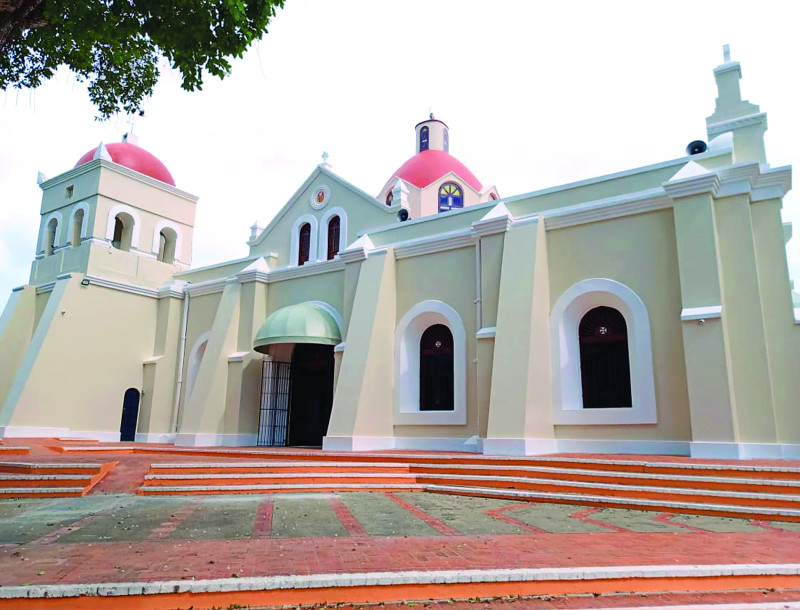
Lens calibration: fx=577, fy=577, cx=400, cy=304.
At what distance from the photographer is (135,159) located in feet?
74.3

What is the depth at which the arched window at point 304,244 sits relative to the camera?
1941 centimetres

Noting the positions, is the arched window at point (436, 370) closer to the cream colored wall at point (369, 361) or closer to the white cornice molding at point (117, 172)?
the cream colored wall at point (369, 361)

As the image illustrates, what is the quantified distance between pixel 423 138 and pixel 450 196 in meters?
5.19

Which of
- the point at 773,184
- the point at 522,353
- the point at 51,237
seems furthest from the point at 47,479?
the point at 51,237

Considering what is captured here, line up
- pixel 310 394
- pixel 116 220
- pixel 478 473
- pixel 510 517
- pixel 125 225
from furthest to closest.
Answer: pixel 116 220, pixel 125 225, pixel 310 394, pixel 478 473, pixel 510 517

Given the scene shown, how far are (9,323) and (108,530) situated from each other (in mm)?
16892

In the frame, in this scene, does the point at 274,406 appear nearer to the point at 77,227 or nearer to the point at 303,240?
the point at 303,240

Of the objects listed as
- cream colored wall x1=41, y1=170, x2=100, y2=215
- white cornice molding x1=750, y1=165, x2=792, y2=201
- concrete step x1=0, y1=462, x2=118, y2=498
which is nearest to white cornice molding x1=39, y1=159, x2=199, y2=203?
cream colored wall x1=41, y1=170, x2=100, y2=215

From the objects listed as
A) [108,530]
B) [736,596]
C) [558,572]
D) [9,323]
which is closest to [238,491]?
[108,530]

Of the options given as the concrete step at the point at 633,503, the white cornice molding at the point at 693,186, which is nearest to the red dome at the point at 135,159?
the concrete step at the point at 633,503

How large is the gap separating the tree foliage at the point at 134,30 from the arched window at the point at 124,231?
14837 mm

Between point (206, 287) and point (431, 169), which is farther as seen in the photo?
point (431, 169)

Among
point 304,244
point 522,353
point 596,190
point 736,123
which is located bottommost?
point 522,353

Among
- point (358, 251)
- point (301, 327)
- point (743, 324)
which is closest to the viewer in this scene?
point (743, 324)
